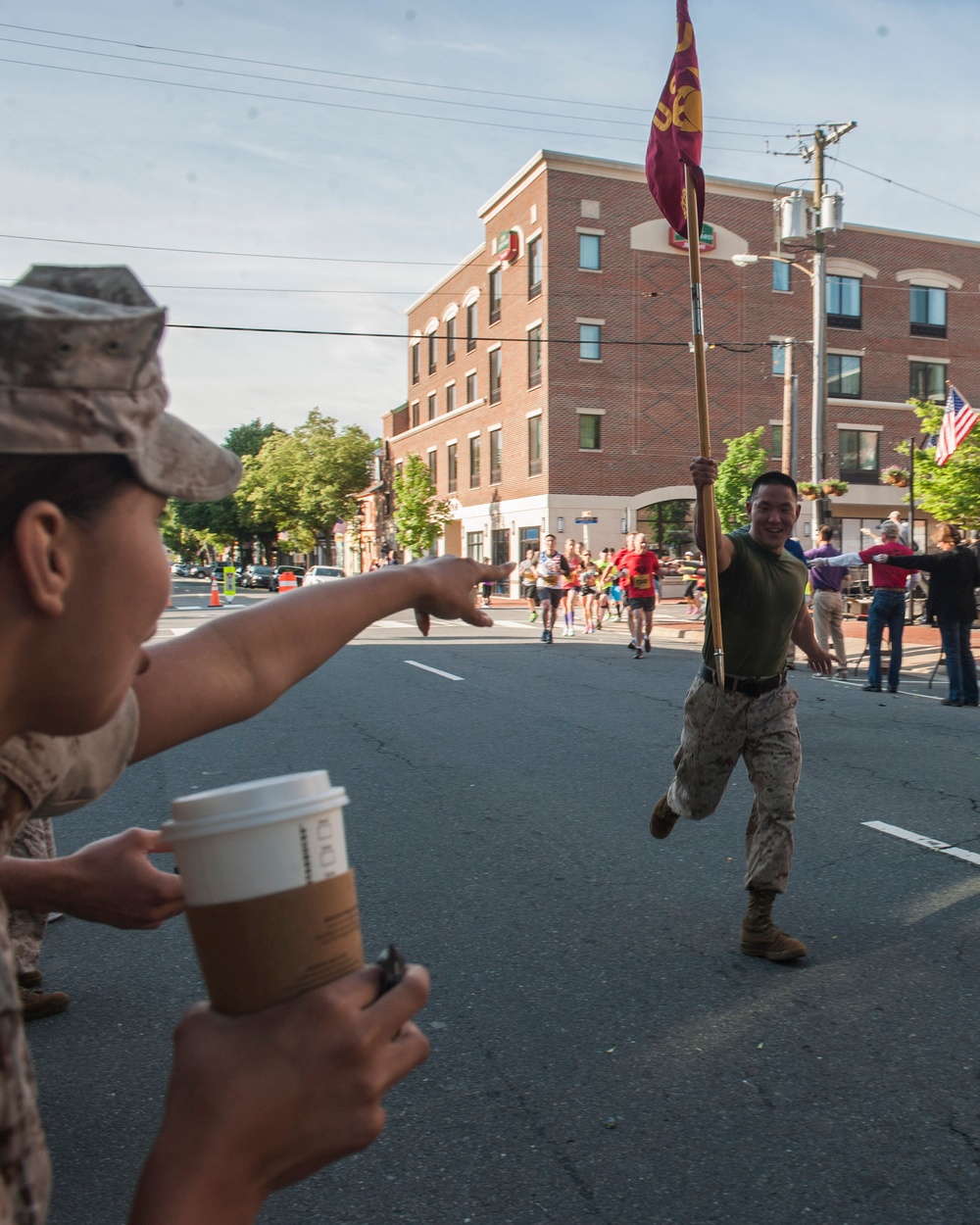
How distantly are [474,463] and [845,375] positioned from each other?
1603 cm

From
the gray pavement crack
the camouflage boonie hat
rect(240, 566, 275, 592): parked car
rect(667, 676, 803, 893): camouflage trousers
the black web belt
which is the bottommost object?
rect(240, 566, 275, 592): parked car

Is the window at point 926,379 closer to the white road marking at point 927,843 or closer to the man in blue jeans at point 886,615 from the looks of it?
the man in blue jeans at point 886,615

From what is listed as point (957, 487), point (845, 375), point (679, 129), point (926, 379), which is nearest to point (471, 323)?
point (845, 375)

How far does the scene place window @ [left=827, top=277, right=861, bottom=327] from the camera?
4422 centimetres

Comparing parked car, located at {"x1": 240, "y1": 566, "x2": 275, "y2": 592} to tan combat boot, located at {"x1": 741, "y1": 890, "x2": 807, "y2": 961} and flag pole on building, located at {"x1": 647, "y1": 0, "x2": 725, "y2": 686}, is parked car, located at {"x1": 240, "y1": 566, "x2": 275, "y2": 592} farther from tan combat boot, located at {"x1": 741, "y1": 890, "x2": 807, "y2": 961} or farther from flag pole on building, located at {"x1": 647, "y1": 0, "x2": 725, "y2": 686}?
tan combat boot, located at {"x1": 741, "y1": 890, "x2": 807, "y2": 961}

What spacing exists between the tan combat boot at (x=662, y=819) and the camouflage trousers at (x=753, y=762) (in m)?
0.17

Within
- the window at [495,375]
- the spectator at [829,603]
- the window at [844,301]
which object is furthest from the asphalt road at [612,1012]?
the window at [844,301]

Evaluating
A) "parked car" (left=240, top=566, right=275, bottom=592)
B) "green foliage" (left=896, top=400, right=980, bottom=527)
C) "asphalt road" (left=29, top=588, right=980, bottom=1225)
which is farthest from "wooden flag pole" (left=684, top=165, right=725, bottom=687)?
"parked car" (left=240, top=566, right=275, bottom=592)

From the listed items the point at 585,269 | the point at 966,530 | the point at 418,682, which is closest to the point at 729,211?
the point at 585,269

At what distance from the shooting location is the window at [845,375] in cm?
4416

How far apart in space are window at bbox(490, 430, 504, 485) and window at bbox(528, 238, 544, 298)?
6.27 meters

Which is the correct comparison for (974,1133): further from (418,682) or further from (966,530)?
(966,530)

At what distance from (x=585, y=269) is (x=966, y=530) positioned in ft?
69.0

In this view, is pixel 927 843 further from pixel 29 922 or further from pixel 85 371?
pixel 85 371
